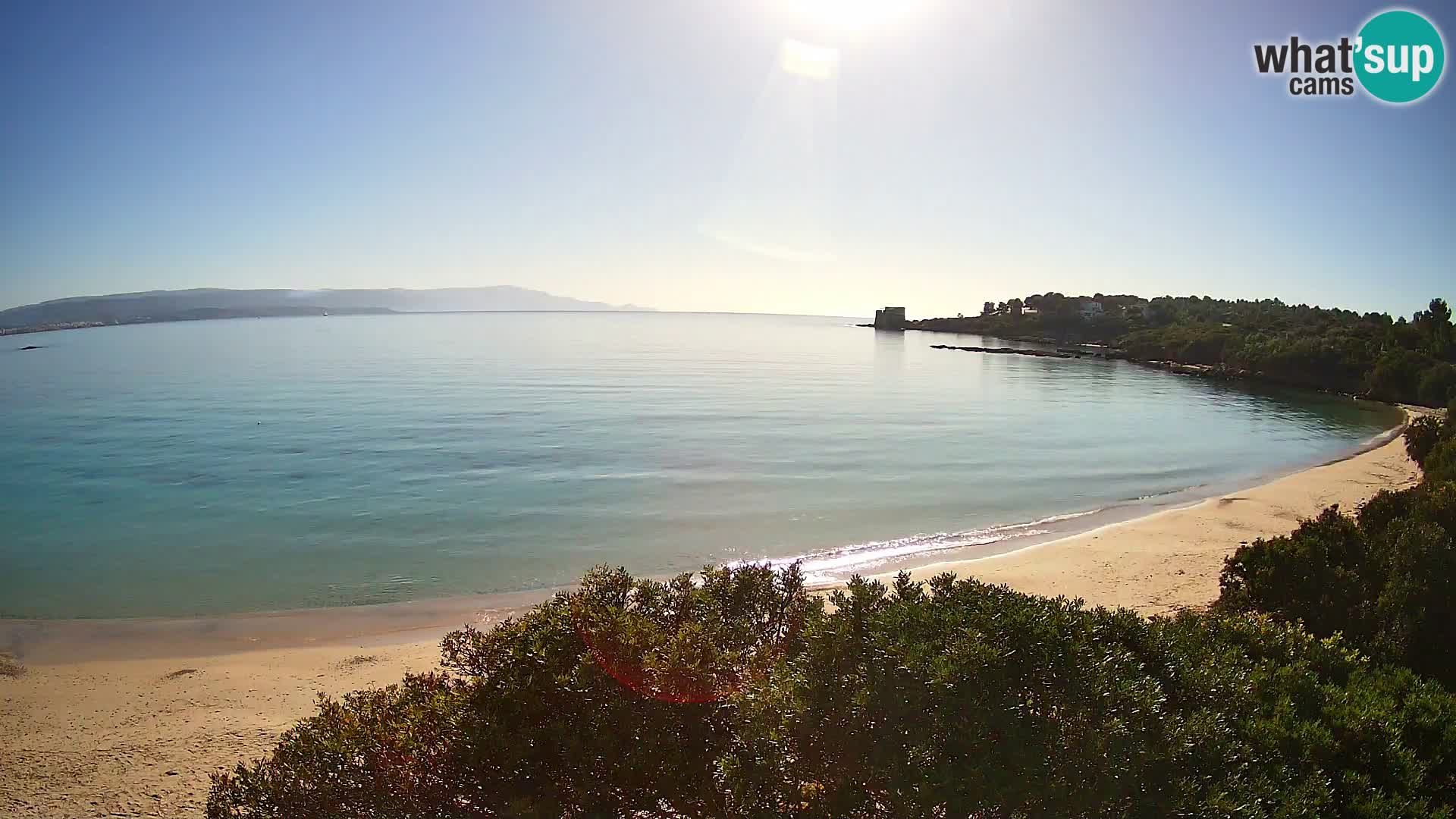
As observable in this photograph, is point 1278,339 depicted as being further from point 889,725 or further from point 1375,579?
point 889,725

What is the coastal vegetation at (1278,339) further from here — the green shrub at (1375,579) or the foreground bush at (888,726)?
the foreground bush at (888,726)

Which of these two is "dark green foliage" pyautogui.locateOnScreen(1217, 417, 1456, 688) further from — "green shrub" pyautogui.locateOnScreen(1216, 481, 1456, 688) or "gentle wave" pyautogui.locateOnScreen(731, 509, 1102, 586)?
"gentle wave" pyautogui.locateOnScreen(731, 509, 1102, 586)

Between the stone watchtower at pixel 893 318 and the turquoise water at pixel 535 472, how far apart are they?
13060 centimetres

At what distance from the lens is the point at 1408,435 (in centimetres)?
2497

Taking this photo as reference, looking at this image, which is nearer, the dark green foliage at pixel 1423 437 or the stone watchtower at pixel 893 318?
the dark green foliage at pixel 1423 437

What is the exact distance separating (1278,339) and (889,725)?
83.8 m

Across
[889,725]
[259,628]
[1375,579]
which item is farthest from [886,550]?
[889,725]

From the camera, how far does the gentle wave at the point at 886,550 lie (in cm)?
1569

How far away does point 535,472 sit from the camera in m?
24.8

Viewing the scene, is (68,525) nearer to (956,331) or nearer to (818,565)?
(818,565)

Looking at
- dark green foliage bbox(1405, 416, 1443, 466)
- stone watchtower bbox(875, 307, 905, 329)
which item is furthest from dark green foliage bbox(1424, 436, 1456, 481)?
stone watchtower bbox(875, 307, 905, 329)

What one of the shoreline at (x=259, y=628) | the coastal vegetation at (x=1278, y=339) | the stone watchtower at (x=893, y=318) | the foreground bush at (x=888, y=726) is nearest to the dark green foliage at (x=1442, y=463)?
the shoreline at (x=259, y=628)

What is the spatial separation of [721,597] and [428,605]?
30.0ft

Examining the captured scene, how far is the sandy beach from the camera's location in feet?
25.5
